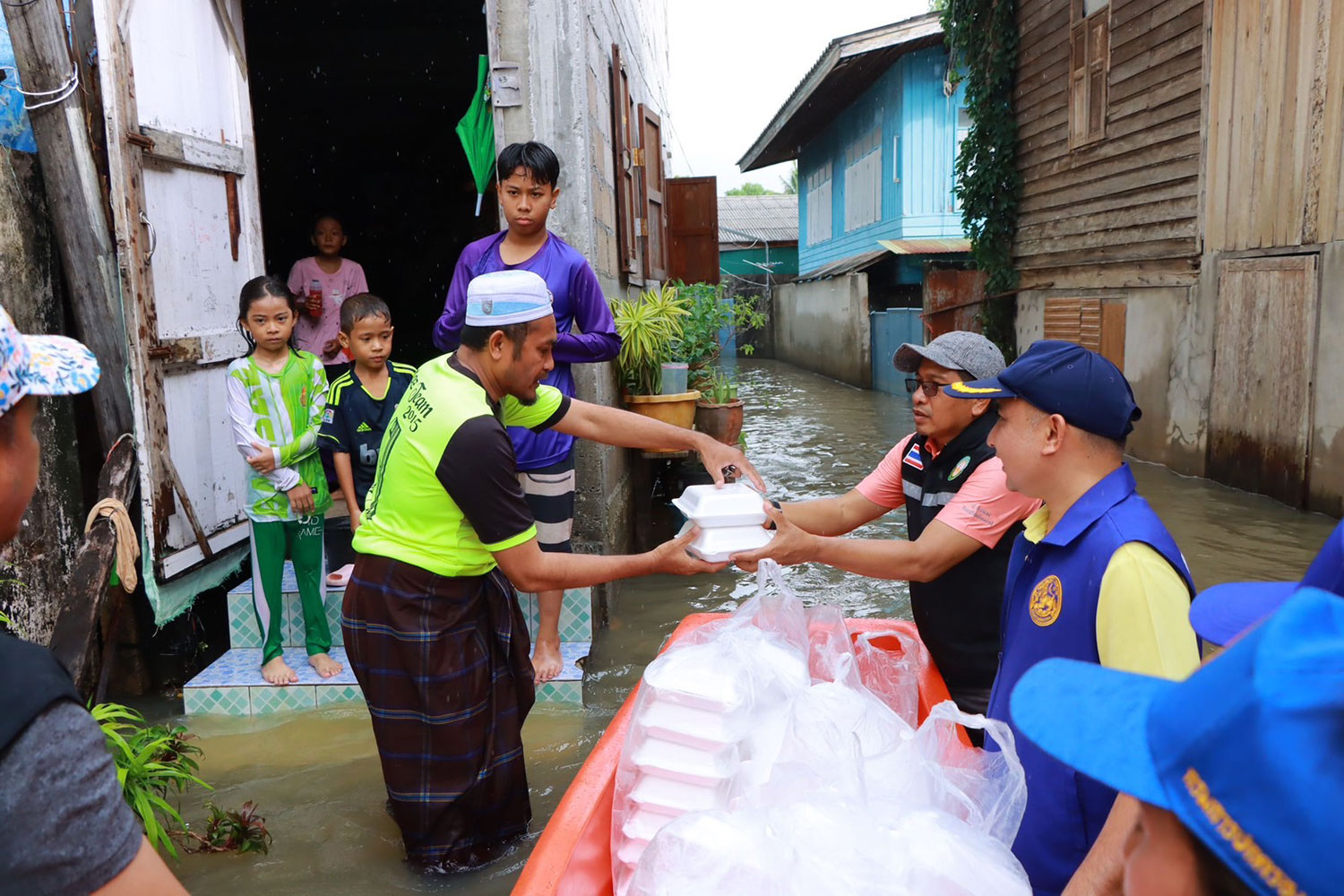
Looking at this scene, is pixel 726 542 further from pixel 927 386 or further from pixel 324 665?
pixel 324 665

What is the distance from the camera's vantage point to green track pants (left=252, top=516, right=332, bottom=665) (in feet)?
14.0

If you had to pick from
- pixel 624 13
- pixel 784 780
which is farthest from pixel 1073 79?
pixel 784 780

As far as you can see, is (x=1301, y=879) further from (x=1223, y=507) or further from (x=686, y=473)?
(x=1223, y=507)

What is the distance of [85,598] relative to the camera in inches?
151

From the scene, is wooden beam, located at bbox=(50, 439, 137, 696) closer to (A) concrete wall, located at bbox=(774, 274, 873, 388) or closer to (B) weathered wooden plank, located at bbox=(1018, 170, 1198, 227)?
(B) weathered wooden plank, located at bbox=(1018, 170, 1198, 227)

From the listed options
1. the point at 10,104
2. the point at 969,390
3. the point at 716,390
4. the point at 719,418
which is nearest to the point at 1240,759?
the point at 969,390

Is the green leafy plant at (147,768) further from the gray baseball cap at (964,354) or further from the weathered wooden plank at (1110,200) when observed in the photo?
the weathered wooden plank at (1110,200)

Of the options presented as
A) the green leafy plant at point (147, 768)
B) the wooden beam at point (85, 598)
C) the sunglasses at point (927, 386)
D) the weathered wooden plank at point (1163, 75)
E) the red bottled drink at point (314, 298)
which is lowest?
the green leafy plant at point (147, 768)

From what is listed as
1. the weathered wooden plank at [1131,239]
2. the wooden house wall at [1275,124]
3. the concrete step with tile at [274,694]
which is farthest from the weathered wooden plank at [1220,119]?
the concrete step with tile at [274,694]

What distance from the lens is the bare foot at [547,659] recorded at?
4.27 meters

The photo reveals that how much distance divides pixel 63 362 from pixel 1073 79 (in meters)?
11.9

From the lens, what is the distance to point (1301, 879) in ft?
2.03

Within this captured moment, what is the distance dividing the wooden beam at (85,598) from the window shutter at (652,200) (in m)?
5.28

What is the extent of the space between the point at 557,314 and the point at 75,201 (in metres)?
2.04
